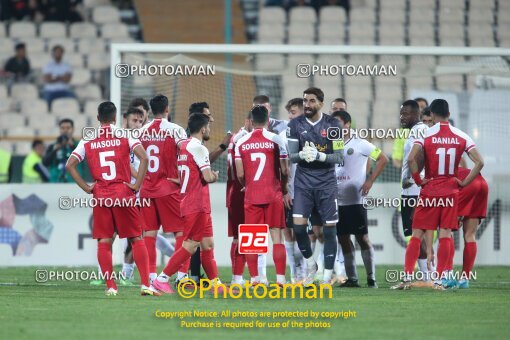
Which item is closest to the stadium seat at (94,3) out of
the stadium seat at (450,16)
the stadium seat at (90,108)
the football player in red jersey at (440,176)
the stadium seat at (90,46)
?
the stadium seat at (90,46)

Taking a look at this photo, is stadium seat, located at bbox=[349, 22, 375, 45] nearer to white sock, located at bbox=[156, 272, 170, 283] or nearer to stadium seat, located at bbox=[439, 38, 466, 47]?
stadium seat, located at bbox=[439, 38, 466, 47]

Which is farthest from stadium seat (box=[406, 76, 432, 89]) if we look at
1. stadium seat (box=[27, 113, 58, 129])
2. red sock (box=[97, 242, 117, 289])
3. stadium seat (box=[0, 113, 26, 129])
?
red sock (box=[97, 242, 117, 289])

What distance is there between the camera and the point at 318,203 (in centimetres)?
1382

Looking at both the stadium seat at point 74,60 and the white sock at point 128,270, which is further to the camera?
the stadium seat at point 74,60

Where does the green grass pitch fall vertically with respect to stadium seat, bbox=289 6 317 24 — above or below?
below

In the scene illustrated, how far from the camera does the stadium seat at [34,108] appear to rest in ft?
81.1

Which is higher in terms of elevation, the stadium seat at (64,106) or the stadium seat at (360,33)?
the stadium seat at (360,33)

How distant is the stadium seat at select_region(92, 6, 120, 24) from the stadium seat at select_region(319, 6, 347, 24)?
16.3ft

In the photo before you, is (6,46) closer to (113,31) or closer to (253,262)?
(113,31)

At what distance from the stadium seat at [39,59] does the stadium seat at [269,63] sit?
20.6 ft

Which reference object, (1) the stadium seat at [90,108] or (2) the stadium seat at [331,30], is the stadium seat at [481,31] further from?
(1) the stadium seat at [90,108]

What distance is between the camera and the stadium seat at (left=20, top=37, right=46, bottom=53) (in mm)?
26672

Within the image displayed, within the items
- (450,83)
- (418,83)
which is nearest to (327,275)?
(418,83)

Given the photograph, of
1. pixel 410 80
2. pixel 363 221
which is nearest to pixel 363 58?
pixel 410 80
